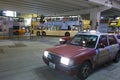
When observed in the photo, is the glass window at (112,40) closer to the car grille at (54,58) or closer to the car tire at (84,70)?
the car tire at (84,70)

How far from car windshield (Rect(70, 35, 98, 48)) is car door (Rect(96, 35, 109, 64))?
220mm

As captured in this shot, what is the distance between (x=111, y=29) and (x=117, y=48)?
1343 cm

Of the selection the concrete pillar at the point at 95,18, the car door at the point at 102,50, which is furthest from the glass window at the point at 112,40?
the concrete pillar at the point at 95,18

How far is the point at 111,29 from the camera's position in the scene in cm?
1862

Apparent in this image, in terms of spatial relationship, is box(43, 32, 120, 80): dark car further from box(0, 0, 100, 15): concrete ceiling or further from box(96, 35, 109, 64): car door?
box(0, 0, 100, 15): concrete ceiling

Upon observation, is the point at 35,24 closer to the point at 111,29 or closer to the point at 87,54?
the point at 111,29

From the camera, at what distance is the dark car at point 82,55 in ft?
12.7

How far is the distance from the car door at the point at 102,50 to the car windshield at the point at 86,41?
Result: 0.22m

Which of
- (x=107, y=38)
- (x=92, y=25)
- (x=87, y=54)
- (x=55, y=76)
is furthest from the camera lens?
(x=92, y=25)

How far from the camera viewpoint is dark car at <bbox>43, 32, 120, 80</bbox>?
3.87m

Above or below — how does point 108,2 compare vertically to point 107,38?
above

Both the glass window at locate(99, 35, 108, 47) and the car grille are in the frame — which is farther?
the glass window at locate(99, 35, 108, 47)

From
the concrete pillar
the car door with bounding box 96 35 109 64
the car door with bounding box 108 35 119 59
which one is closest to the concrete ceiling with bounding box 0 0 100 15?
the concrete pillar

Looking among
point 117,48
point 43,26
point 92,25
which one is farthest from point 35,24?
point 117,48
